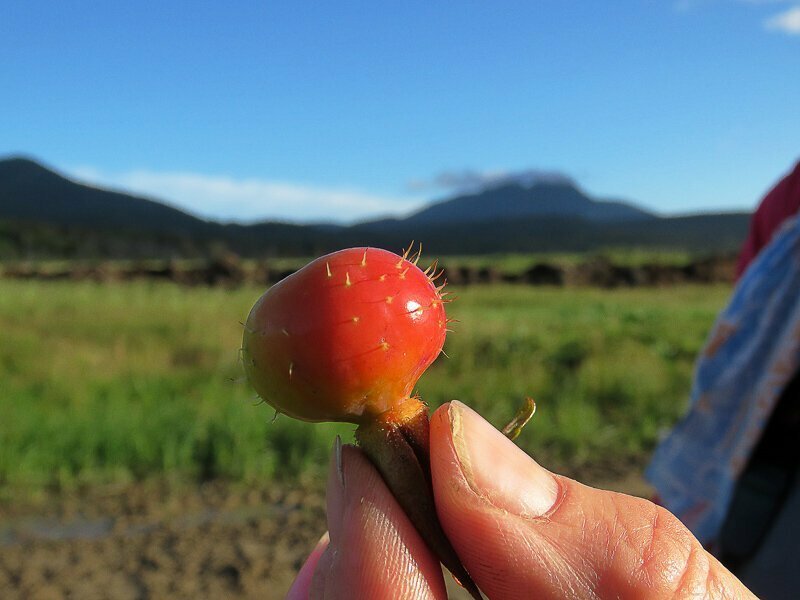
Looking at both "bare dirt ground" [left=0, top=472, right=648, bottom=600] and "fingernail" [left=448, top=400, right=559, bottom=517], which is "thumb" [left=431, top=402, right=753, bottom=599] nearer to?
"fingernail" [left=448, top=400, right=559, bottom=517]

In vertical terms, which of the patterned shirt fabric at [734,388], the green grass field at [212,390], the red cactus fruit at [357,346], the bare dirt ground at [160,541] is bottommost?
the bare dirt ground at [160,541]

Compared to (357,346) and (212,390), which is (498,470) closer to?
(357,346)

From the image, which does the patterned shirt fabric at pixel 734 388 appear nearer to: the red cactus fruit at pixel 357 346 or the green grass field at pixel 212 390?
the red cactus fruit at pixel 357 346

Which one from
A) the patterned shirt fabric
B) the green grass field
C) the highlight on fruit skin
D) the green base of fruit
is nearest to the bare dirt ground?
the green grass field

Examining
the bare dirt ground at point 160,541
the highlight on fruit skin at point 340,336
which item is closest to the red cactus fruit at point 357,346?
the highlight on fruit skin at point 340,336

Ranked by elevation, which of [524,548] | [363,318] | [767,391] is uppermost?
[363,318]

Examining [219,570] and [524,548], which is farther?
[219,570]

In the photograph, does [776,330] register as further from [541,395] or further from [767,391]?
[541,395]

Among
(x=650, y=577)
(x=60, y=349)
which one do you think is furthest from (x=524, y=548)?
(x=60, y=349)
